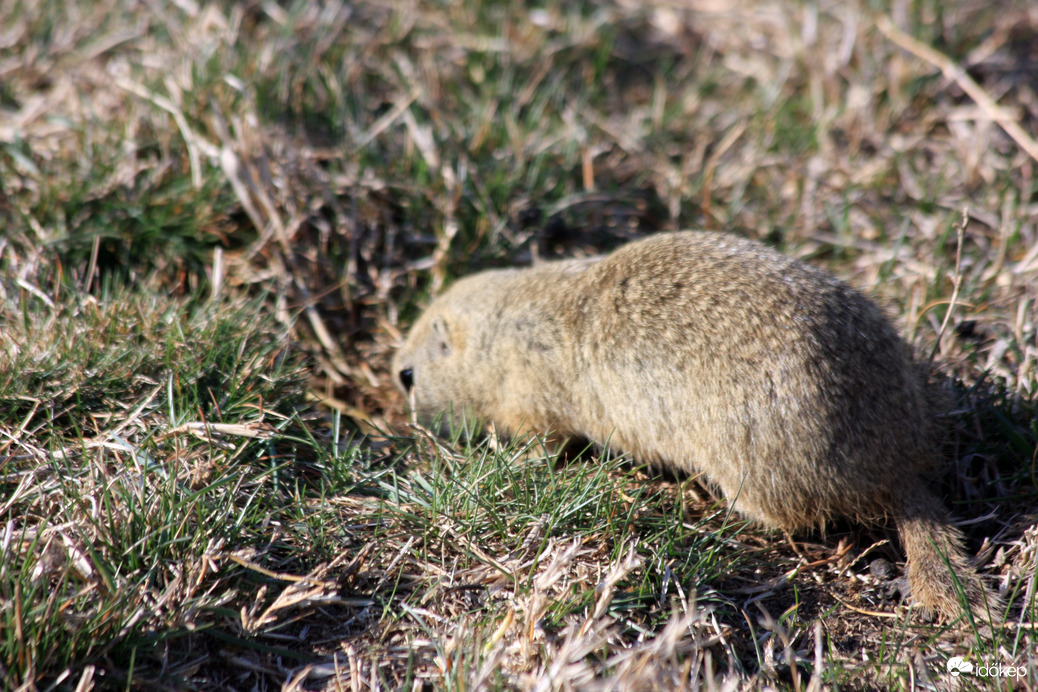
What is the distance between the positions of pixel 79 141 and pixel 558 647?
13.2ft

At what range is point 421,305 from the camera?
4723 mm

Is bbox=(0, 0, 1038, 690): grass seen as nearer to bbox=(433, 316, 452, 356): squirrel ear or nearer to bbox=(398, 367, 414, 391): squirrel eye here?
bbox=(398, 367, 414, 391): squirrel eye

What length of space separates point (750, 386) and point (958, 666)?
119 centimetres

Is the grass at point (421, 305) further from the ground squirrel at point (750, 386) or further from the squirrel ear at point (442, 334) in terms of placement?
the squirrel ear at point (442, 334)

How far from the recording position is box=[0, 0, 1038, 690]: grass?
280cm

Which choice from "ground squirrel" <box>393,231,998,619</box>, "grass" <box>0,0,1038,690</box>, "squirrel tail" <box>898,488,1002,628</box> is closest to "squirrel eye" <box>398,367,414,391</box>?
"grass" <box>0,0,1038,690</box>

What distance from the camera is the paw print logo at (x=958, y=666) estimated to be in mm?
2805

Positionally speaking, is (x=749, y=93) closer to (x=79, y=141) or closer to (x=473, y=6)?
(x=473, y=6)

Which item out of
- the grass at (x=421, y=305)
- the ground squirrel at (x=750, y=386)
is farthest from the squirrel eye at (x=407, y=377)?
the ground squirrel at (x=750, y=386)
